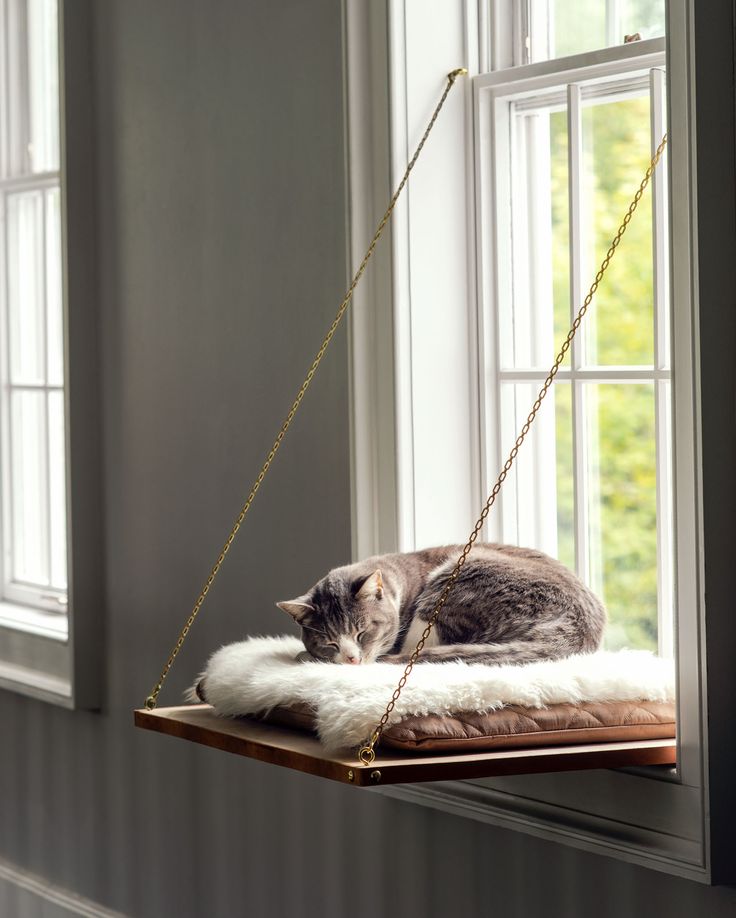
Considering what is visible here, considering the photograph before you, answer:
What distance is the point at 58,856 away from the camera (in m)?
3.42

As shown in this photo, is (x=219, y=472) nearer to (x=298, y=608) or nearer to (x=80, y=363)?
(x=80, y=363)

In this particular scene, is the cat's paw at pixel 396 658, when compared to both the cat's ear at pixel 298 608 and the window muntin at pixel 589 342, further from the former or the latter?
the window muntin at pixel 589 342

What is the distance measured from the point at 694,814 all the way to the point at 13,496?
96.8 inches

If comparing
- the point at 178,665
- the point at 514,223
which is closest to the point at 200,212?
the point at 514,223

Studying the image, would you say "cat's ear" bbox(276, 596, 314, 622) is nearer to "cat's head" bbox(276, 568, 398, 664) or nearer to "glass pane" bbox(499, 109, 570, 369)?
"cat's head" bbox(276, 568, 398, 664)

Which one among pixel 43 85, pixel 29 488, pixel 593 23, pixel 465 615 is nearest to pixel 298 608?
pixel 465 615

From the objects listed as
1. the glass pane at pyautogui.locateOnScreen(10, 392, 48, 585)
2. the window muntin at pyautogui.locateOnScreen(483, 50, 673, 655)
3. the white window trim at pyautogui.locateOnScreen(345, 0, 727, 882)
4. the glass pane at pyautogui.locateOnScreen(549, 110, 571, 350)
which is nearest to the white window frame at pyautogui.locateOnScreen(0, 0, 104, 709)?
the glass pane at pyautogui.locateOnScreen(10, 392, 48, 585)

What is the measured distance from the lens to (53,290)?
3658 mm

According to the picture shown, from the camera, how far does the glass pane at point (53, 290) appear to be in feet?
11.9

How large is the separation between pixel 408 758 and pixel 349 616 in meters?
0.33

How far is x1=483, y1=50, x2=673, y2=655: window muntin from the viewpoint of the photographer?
224cm

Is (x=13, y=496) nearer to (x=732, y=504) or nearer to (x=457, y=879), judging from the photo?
(x=457, y=879)

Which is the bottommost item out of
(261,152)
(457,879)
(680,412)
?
(457,879)

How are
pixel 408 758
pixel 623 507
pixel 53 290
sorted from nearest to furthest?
1. pixel 408 758
2. pixel 623 507
3. pixel 53 290
